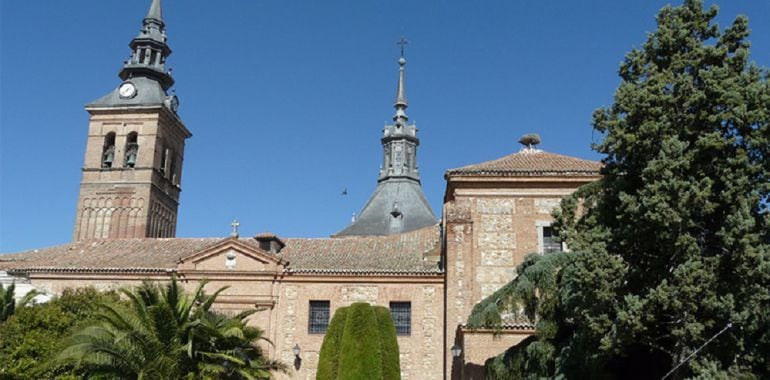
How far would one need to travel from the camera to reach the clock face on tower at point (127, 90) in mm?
39375

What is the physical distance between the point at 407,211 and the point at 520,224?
24.1 m

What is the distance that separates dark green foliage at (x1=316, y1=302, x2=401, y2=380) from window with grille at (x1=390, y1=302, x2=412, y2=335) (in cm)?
406

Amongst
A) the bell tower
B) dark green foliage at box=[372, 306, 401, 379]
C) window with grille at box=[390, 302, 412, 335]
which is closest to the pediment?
window with grille at box=[390, 302, 412, 335]

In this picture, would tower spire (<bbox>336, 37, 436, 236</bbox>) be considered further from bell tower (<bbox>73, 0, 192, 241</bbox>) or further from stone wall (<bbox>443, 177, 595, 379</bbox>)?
stone wall (<bbox>443, 177, 595, 379</bbox>)

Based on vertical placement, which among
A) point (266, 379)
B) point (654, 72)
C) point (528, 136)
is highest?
point (528, 136)

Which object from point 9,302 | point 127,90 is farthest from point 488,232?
point 127,90

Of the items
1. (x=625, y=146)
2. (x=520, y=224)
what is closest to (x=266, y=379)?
(x=520, y=224)

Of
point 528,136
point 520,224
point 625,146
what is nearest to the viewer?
point 625,146

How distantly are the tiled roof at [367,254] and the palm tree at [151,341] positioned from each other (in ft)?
22.5

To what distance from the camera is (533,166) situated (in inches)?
893

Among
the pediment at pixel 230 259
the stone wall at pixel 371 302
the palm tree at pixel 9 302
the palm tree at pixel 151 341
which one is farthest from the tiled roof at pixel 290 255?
the palm tree at pixel 151 341

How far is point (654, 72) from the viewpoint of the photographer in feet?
44.3

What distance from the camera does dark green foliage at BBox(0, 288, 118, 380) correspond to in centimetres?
1853

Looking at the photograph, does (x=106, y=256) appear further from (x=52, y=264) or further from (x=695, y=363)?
(x=695, y=363)
